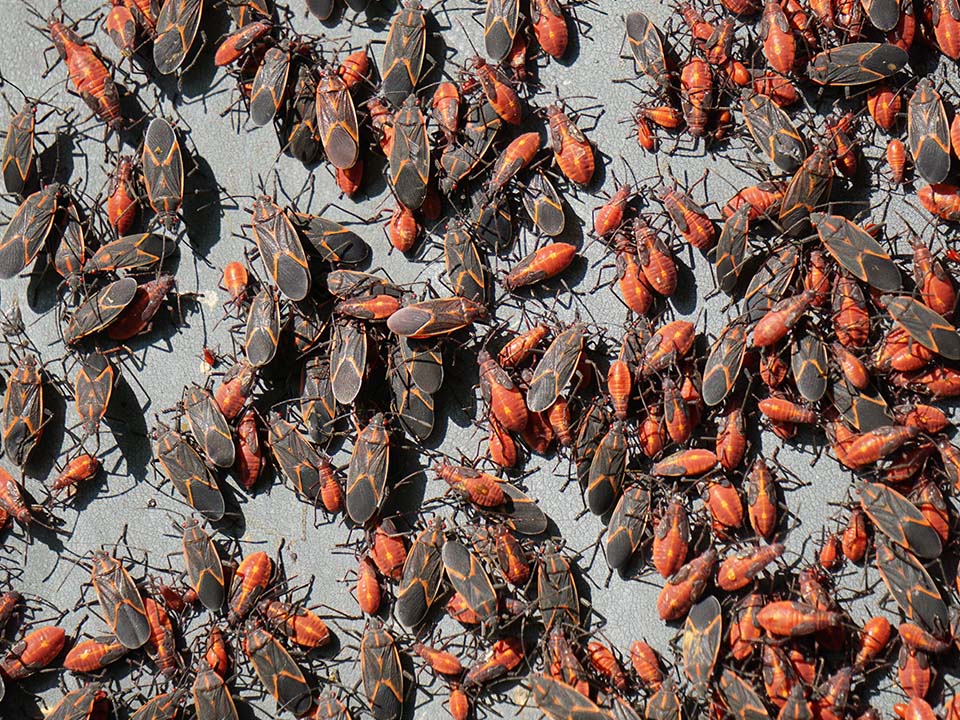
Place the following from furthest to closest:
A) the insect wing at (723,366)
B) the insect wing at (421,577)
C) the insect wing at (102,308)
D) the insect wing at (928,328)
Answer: the insect wing at (102,308) → the insect wing at (421,577) → the insect wing at (723,366) → the insect wing at (928,328)

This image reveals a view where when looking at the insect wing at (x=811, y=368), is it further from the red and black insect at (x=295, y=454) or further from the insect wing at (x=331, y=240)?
the red and black insect at (x=295, y=454)

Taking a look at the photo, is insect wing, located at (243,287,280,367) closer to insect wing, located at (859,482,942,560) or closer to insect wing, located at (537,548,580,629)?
insect wing, located at (537,548,580,629)

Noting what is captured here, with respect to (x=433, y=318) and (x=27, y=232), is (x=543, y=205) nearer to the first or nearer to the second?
(x=433, y=318)

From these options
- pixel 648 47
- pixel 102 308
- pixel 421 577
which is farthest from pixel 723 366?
pixel 102 308

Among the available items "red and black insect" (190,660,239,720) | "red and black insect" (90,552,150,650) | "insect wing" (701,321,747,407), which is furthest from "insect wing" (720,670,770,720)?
"red and black insect" (90,552,150,650)

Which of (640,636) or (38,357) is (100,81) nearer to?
(38,357)

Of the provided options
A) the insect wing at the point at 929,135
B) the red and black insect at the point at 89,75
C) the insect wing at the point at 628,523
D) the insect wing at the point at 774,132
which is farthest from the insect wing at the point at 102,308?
the insect wing at the point at 929,135

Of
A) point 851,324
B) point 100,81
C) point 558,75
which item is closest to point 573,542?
point 851,324

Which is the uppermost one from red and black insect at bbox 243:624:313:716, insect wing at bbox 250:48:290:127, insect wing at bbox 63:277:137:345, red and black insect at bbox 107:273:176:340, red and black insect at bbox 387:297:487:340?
insect wing at bbox 250:48:290:127
